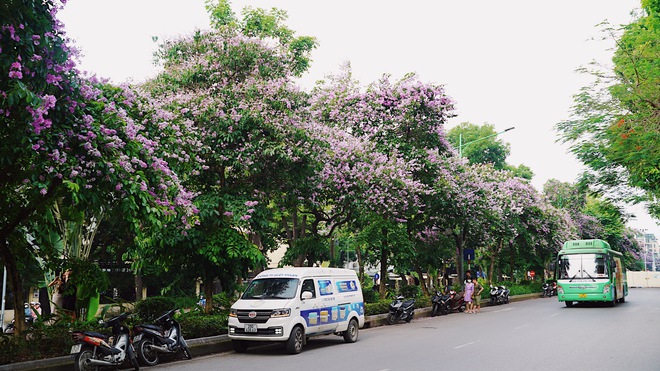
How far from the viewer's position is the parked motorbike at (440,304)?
1030 inches

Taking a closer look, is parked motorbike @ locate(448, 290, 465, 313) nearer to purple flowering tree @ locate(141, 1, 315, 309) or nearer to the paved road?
the paved road

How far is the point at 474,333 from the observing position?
1708 centimetres

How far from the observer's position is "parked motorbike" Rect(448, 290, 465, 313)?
90.0 feet

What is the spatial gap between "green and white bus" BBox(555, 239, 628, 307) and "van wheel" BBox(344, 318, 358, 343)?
16.4 m

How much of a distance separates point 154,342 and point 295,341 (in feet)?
10.3

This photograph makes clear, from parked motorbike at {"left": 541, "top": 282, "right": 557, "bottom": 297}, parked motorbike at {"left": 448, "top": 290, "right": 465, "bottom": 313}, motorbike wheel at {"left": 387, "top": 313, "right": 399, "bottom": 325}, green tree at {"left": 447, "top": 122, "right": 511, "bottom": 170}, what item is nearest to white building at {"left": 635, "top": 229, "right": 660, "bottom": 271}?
green tree at {"left": 447, "top": 122, "right": 511, "bottom": 170}

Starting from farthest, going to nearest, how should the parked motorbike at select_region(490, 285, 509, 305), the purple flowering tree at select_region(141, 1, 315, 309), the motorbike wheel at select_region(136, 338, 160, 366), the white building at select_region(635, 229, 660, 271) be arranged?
the white building at select_region(635, 229, 660, 271) < the parked motorbike at select_region(490, 285, 509, 305) < the purple flowering tree at select_region(141, 1, 315, 309) < the motorbike wheel at select_region(136, 338, 160, 366)

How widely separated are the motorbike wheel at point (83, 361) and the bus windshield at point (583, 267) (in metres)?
24.1

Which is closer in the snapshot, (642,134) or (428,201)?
(642,134)

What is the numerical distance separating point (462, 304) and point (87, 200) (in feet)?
73.3

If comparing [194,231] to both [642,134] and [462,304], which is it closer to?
[642,134]

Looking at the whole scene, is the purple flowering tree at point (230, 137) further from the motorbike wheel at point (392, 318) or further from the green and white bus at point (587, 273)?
the green and white bus at point (587, 273)

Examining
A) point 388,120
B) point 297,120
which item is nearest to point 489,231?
point 388,120

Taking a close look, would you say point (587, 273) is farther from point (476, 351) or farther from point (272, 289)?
point (272, 289)
